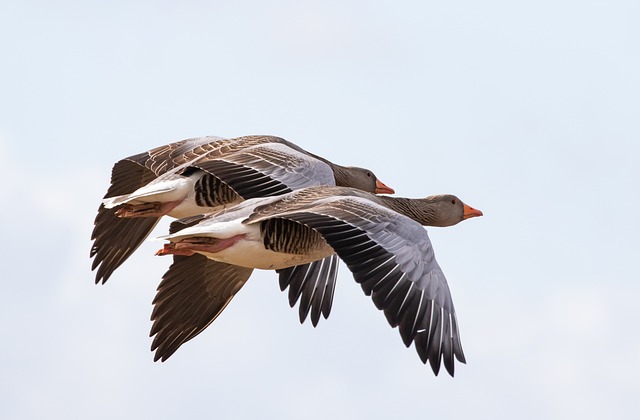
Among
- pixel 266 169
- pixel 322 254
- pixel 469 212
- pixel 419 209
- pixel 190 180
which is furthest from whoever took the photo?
pixel 469 212

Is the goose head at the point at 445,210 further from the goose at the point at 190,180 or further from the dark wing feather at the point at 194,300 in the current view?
the dark wing feather at the point at 194,300

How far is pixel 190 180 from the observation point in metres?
22.6

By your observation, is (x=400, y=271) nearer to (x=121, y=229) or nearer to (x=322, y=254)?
(x=322, y=254)

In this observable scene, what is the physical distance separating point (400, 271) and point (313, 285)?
18.0ft

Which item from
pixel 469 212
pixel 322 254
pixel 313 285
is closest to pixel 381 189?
pixel 469 212

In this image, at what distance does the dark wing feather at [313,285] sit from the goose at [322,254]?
26 millimetres

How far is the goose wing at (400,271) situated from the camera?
1748 centimetres

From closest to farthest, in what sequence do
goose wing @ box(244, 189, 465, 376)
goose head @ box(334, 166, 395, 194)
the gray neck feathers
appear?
goose wing @ box(244, 189, 465, 376) → the gray neck feathers → goose head @ box(334, 166, 395, 194)

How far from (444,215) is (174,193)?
166 inches

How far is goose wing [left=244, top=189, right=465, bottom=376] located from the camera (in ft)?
57.4

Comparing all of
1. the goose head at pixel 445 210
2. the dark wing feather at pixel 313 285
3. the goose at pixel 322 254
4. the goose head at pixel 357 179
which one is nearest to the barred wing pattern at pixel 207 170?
the goose at pixel 322 254

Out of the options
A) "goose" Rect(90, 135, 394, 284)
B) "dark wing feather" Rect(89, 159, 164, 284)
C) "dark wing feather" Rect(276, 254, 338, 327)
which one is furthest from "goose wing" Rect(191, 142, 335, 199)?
"dark wing feather" Rect(89, 159, 164, 284)

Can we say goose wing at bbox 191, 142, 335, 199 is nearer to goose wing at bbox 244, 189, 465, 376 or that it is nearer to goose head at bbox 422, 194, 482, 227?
goose head at bbox 422, 194, 482, 227

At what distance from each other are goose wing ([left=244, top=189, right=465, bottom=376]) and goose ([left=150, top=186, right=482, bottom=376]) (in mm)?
11
